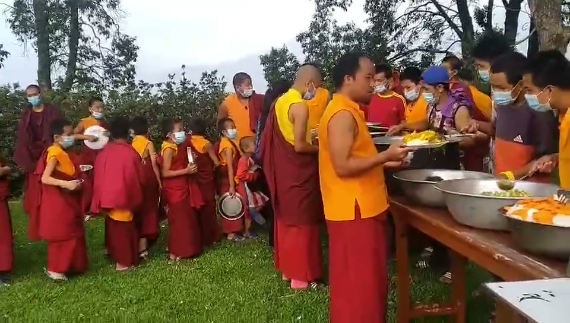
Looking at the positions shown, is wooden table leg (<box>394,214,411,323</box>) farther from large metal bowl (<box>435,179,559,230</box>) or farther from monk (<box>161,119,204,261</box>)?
monk (<box>161,119,204,261</box>)

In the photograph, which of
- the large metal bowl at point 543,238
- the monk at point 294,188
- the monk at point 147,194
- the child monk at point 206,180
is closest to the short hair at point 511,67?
the monk at point 294,188

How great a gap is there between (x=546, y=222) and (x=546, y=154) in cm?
179

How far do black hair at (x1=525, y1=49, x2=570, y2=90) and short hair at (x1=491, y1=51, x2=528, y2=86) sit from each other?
0.14m

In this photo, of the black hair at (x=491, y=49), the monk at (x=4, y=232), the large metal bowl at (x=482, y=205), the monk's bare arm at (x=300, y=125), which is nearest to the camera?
the large metal bowl at (x=482, y=205)

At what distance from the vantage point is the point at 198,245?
20.2 ft

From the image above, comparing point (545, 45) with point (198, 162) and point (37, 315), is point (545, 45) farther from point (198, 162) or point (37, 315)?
point (37, 315)

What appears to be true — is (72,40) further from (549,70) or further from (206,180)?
(549,70)

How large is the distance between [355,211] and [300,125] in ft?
4.50

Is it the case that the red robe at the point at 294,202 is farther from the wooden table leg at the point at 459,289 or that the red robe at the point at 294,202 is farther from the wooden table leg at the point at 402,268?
the wooden table leg at the point at 459,289

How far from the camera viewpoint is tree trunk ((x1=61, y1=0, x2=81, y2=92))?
13.1m

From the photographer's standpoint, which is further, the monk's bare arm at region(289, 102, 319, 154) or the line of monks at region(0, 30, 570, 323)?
the monk's bare arm at region(289, 102, 319, 154)

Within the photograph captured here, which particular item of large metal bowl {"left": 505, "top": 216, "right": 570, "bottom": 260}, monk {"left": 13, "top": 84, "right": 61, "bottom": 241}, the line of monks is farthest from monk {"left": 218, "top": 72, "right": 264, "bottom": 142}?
large metal bowl {"left": 505, "top": 216, "right": 570, "bottom": 260}

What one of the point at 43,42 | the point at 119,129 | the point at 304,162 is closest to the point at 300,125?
the point at 304,162

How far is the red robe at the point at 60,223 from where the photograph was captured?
524cm
